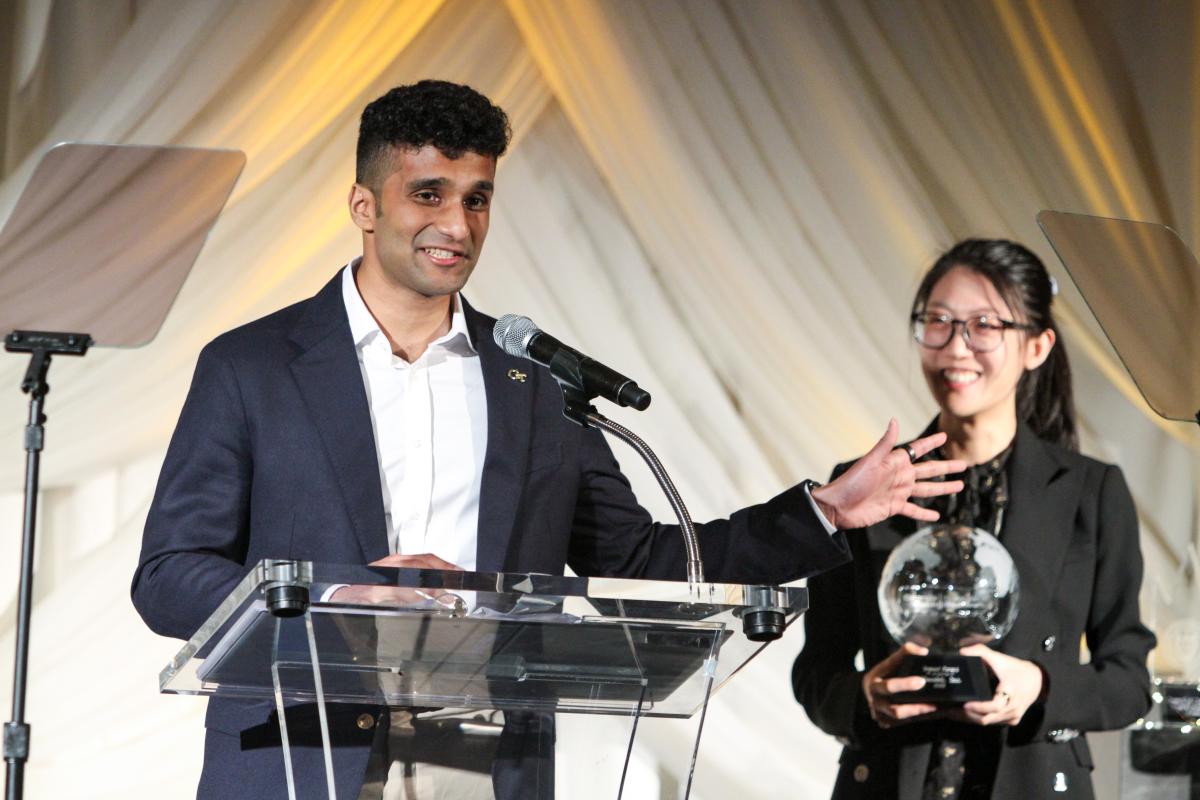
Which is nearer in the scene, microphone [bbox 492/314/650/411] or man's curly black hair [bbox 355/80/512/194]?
microphone [bbox 492/314/650/411]

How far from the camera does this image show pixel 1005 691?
7.38 ft

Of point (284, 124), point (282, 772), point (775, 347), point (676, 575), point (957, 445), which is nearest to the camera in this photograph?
point (282, 772)

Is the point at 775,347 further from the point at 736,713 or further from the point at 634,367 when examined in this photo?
the point at 736,713

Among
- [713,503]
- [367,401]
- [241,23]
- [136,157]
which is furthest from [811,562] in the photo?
[241,23]

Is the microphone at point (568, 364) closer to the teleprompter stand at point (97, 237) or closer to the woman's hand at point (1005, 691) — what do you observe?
the woman's hand at point (1005, 691)

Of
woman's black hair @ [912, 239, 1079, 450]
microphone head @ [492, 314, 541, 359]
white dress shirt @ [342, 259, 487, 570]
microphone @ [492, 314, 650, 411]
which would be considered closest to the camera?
microphone @ [492, 314, 650, 411]

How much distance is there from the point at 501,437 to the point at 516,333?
1.22 ft

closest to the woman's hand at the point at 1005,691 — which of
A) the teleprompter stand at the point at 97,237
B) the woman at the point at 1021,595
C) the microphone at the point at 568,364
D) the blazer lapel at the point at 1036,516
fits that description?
the woman at the point at 1021,595

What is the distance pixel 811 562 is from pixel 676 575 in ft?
0.92

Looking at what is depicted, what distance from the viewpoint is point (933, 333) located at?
2557mm

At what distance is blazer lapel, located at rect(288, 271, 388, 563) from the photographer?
1.95 metres

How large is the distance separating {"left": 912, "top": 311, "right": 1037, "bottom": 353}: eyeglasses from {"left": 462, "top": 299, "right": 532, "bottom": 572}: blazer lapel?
702 millimetres

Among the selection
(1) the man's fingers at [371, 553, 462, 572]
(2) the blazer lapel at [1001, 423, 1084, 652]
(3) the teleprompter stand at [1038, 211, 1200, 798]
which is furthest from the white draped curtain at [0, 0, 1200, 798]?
(1) the man's fingers at [371, 553, 462, 572]

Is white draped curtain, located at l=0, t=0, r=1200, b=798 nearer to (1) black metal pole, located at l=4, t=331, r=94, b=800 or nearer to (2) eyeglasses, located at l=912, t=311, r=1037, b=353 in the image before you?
(1) black metal pole, located at l=4, t=331, r=94, b=800
